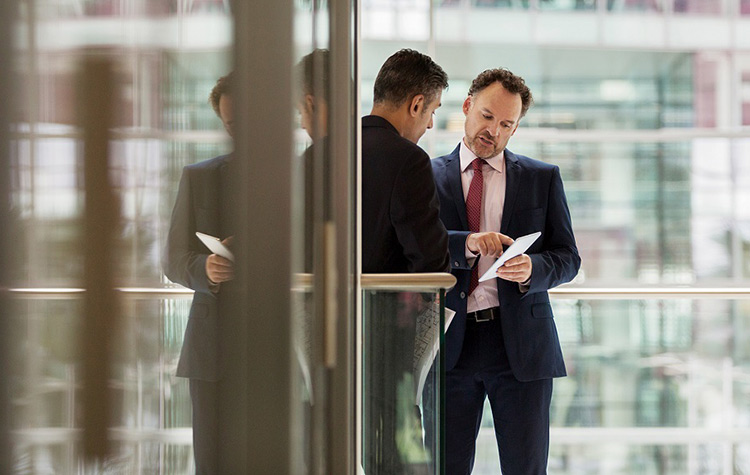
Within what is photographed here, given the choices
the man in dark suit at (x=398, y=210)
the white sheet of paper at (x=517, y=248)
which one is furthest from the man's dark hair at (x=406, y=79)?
the white sheet of paper at (x=517, y=248)

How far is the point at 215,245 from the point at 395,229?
4.11ft

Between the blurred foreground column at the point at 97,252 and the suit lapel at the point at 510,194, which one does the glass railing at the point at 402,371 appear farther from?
the blurred foreground column at the point at 97,252

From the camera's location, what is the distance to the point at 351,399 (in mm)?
1081

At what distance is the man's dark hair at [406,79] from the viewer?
6.99 ft

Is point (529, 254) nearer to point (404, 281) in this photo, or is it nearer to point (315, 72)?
point (404, 281)

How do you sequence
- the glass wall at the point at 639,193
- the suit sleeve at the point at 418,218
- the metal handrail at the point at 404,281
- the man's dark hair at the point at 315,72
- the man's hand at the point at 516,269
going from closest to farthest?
the man's dark hair at the point at 315,72, the metal handrail at the point at 404,281, the suit sleeve at the point at 418,218, the man's hand at the point at 516,269, the glass wall at the point at 639,193

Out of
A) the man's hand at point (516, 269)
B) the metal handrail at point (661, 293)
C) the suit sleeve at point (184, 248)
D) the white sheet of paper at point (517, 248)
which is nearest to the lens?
the suit sleeve at point (184, 248)

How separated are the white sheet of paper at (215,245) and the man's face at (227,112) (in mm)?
98

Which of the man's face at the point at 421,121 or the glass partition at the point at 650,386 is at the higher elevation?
the man's face at the point at 421,121

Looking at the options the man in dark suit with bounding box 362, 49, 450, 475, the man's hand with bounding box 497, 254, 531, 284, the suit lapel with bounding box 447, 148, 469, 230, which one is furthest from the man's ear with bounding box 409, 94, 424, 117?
the man's hand with bounding box 497, 254, 531, 284

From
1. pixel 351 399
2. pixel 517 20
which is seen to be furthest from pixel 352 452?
pixel 517 20

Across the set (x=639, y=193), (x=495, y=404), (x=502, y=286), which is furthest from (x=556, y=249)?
(x=639, y=193)

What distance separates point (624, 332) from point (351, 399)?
3.17 meters

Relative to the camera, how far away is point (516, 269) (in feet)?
7.36
